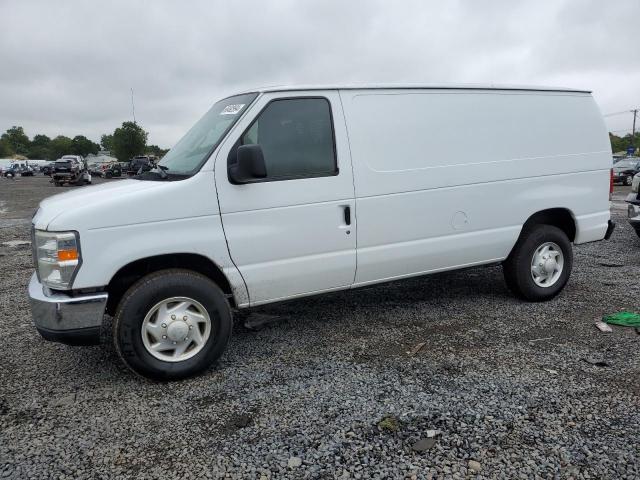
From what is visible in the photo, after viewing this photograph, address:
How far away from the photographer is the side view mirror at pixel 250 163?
11.6ft

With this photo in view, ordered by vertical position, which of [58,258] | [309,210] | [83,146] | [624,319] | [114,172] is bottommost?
[624,319]

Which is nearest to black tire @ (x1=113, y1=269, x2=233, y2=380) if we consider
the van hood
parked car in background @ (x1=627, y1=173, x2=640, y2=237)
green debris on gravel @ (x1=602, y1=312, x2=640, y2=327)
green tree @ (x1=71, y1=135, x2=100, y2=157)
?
the van hood

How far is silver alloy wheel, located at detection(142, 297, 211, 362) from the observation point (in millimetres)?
3562

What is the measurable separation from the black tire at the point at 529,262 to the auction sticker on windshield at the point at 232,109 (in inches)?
123

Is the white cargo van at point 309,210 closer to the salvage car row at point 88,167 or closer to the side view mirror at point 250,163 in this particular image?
the side view mirror at point 250,163

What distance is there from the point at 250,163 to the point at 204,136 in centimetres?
76

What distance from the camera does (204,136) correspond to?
4.08 m

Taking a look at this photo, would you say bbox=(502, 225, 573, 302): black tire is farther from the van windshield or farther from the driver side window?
the van windshield

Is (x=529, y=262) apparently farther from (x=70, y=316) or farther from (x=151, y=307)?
(x=70, y=316)

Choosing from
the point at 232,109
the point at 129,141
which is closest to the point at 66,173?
the point at 232,109

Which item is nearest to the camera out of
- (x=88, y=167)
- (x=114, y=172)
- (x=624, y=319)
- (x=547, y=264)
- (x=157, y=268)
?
(x=157, y=268)

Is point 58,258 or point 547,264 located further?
point 547,264

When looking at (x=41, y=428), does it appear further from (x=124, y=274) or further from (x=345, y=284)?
(x=345, y=284)

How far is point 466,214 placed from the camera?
183 inches
